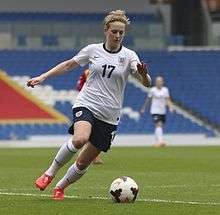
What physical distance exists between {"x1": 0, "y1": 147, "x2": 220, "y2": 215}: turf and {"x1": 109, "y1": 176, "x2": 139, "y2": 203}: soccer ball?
0.13 m

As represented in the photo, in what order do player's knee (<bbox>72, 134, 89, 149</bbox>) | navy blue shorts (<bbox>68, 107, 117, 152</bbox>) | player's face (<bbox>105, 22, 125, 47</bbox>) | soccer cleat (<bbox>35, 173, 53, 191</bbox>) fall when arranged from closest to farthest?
player's knee (<bbox>72, 134, 89, 149</bbox>) → player's face (<bbox>105, 22, 125, 47</bbox>) → navy blue shorts (<bbox>68, 107, 117, 152</bbox>) → soccer cleat (<bbox>35, 173, 53, 191</bbox>)

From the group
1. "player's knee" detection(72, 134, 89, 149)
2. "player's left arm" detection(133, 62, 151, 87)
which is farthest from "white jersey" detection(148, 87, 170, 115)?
"player's knee" detection(72, 134, 89, 149)

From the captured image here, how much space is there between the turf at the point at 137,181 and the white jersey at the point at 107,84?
3.83ft

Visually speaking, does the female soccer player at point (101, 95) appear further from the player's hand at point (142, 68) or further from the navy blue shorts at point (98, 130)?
the player's hand at point (142, 68)

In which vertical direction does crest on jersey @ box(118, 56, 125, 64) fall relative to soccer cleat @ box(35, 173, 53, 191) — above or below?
above

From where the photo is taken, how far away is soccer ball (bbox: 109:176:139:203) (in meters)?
11.8

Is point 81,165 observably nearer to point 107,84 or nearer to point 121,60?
point 107,84

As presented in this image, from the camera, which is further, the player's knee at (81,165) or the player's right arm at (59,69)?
the player's knee at (81,165)

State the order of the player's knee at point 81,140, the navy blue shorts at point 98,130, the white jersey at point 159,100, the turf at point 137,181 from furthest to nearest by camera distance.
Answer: the white jersey at point 159,100 < the navy blue shorts at point 98,130 < the player's knee at point 81,140 < the turf at point 137,181

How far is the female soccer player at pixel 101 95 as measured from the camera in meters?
12.0

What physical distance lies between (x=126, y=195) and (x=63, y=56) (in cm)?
3022

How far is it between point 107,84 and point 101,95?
0.54ft

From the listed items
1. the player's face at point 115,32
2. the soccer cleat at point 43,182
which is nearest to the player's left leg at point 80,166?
the soccer cleat at point 43,182

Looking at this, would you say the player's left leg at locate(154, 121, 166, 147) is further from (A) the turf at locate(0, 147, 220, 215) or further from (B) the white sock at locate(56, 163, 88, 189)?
(B) the white sock at locate(56, 163, 88, 189)
